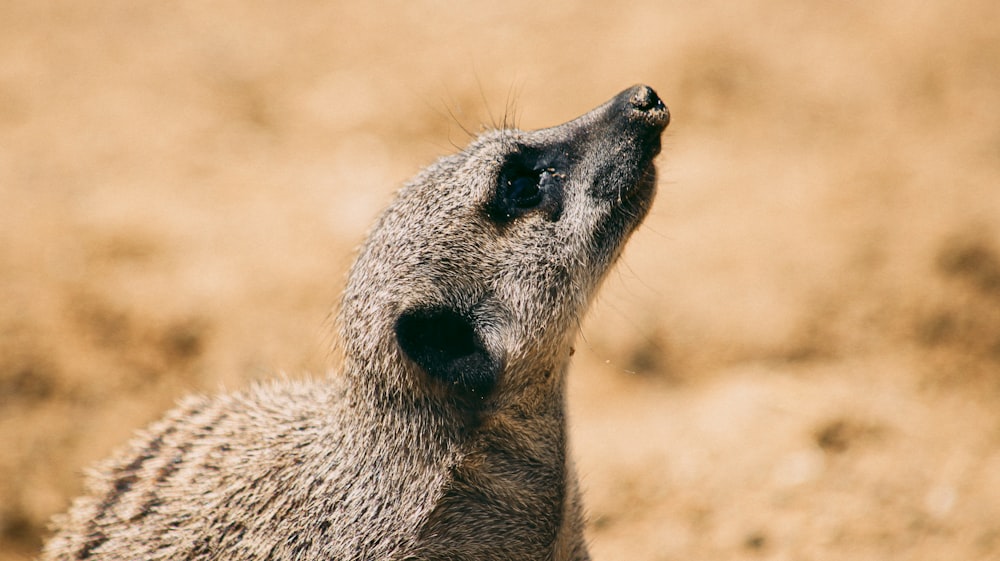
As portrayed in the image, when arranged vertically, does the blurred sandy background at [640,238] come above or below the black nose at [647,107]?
above

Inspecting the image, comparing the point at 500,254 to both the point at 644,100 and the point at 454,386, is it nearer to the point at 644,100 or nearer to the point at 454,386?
the point at 454,386

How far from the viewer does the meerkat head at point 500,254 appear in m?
2.94

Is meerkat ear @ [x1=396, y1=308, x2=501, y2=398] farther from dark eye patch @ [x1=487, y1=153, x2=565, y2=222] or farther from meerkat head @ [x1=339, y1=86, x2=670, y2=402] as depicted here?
dark eye patch @ [x1=487, y1=153, x2=565, y2=222]

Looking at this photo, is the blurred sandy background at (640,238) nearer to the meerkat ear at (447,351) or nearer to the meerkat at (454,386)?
the meerkat at (454,386)

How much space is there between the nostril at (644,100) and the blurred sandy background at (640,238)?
46.1 inches

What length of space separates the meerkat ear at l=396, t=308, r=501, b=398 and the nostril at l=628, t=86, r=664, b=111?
0.99m

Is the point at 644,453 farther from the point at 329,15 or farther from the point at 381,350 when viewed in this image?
the point at 329,15

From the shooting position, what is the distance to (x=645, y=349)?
5359 millimetres

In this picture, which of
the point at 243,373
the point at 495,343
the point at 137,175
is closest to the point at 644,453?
the point at 495,343

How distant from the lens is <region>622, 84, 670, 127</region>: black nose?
315 centimetres

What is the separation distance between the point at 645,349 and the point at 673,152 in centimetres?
184

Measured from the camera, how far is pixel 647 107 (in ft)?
10.3

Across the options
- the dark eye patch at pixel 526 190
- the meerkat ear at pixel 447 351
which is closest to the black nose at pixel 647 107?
the dark eye patch at pixel 526 190

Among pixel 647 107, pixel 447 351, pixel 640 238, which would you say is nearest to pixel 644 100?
pixel 647 107
